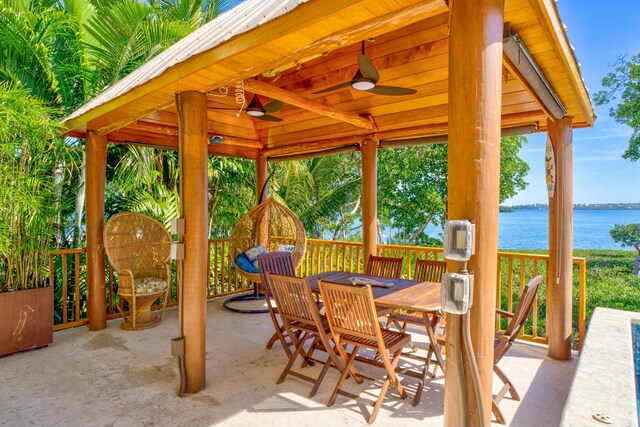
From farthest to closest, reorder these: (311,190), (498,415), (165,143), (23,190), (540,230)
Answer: (540,230) < (311,190) < (165,143) < (23,190) < (498,415)

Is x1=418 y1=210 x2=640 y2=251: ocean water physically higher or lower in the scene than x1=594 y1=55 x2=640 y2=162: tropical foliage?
lower

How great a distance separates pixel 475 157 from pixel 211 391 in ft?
9.01

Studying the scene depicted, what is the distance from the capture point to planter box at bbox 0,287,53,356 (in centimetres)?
380

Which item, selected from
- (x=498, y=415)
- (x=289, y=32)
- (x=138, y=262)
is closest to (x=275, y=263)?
(x=138, y=262)

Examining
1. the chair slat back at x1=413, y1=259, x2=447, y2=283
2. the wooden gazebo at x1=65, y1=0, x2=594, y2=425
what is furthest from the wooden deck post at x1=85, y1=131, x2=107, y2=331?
the chair slat back at x1=413, y1=259, x2=447, y2=283

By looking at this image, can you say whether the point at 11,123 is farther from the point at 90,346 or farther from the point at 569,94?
the point at 569,94

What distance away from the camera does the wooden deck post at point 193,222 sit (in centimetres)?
312

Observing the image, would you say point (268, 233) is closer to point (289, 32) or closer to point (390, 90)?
point (390, 90)

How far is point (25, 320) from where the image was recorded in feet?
12.9

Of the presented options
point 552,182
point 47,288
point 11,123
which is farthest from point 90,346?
point 552,182

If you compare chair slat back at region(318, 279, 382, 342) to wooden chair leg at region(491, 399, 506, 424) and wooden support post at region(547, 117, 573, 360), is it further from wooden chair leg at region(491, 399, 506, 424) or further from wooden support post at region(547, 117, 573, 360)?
wooden support post at region(547, 117, 573, 360)

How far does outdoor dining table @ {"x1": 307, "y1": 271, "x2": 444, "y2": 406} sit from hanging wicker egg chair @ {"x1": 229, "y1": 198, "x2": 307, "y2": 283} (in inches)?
83.0

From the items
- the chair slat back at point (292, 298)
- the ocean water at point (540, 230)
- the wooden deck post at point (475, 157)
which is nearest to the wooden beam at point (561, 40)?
the wooden deck post at point (475, 157)

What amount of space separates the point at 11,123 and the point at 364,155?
4010mm
